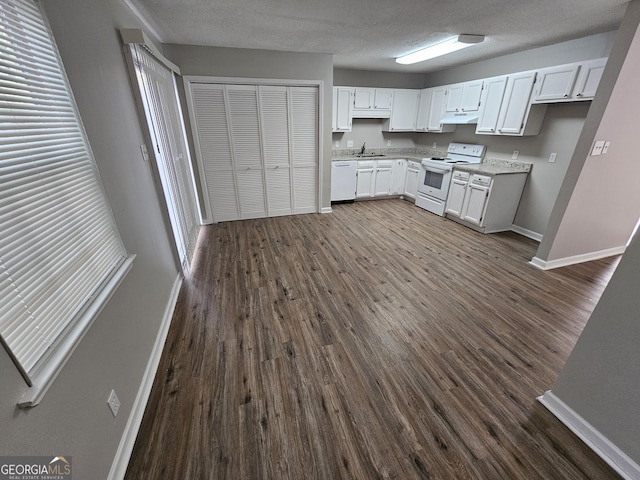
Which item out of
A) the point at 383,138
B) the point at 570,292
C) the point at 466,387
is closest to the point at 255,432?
the point at 466,387

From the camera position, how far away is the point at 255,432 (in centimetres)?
144

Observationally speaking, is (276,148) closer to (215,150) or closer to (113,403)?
(215,150)

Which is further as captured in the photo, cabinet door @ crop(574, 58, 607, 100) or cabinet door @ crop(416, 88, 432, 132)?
cabinet door @ crop(416, 88, 432, 132)

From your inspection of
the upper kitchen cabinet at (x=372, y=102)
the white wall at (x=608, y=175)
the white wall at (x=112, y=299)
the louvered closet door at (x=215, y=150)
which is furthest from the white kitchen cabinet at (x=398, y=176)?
the white wall at (x=112, y=299)

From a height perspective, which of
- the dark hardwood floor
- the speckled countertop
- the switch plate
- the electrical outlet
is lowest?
the dark hardwood floor

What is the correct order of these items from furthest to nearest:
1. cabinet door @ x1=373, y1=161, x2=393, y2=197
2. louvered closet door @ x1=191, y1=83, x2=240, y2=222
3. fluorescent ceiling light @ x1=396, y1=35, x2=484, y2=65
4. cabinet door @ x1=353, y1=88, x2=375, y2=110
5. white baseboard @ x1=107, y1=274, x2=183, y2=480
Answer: cabinet door @ x1=373, y1=161, x2=393, y2=197 < cabinet door @ x1=353, y1=88, x2=375, y2=110 < louvered closet door @ x1=191, y1=83, x2=240, y2=222 < fluorescent ceiling light @ x1=396, y1=35, x2=484, y2=65 < white baseboard @ x1=107, y1=274, x2=183, y2=480

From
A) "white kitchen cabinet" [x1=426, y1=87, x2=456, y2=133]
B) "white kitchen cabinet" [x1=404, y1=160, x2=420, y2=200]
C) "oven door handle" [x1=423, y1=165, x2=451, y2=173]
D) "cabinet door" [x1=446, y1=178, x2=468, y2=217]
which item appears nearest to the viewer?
"cabinet door" [x1=446, y1=178, x2=468, y2=217]

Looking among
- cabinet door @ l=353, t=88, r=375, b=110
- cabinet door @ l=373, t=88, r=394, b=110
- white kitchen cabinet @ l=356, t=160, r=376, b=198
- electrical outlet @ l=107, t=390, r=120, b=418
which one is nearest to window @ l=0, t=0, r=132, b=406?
electrical outlet @ l=107, t=390, r=120, b=418

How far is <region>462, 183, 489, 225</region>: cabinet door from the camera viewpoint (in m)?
3.92

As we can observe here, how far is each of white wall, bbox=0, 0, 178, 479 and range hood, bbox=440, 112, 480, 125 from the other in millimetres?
4610

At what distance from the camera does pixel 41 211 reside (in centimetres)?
96

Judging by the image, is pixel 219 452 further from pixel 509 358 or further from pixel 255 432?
pixel 509 358

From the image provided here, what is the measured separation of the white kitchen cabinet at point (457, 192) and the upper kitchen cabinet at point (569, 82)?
1255 mm

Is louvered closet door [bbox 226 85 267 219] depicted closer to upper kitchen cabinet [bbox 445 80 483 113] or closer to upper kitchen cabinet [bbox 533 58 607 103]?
upper kitchen cabinet [bbox 445 80 483 113]
